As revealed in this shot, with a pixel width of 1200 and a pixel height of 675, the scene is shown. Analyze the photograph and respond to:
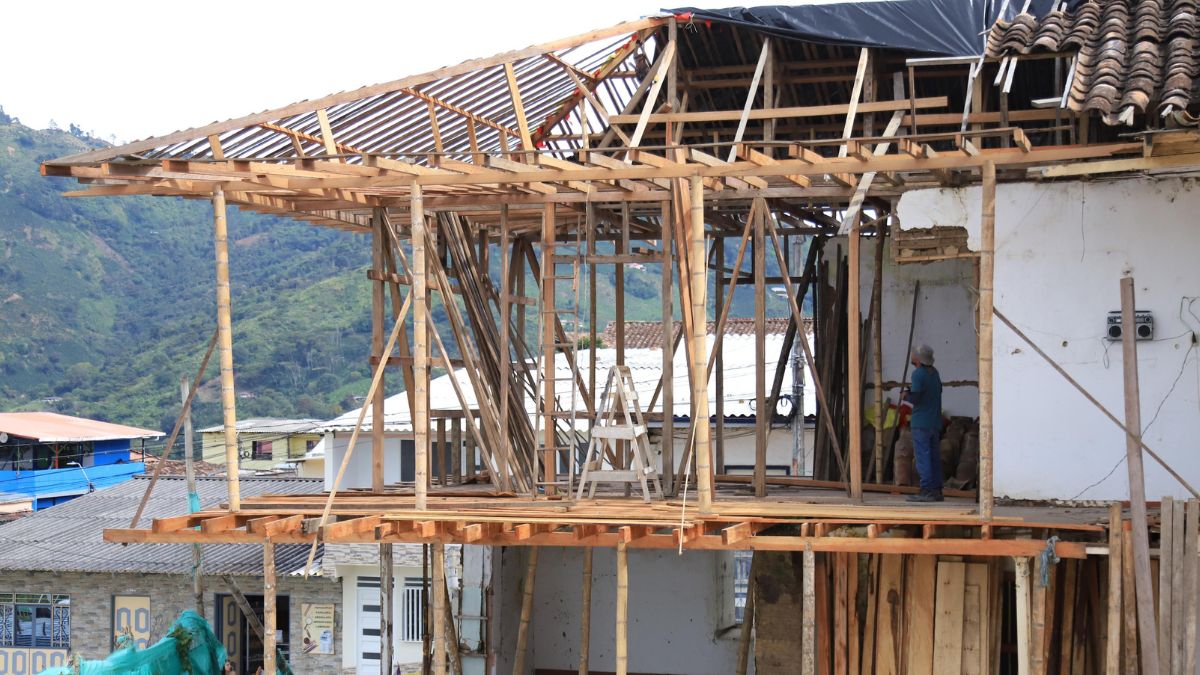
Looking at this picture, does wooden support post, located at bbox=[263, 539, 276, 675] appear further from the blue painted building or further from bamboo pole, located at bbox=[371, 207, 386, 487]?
the blue painted building

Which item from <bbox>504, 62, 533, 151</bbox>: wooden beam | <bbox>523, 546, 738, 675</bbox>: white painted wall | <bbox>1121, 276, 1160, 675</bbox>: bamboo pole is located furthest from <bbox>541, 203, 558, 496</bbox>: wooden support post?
<bbox>1121, 276, 1160, 675</bbox>: bamboo pole

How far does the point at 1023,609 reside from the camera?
36.3 feet

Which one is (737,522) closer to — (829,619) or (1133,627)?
(829,619)

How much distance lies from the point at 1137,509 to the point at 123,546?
896 inches

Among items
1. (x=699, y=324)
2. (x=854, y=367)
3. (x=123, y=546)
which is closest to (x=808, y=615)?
(x=699, y=324)

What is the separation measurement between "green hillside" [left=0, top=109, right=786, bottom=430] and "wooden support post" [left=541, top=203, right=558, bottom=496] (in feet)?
124

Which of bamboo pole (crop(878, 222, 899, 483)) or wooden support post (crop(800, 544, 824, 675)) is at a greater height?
bamboo pole (crop(878, 222, 899, 483))

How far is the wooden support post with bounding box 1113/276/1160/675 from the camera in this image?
1037 centimetres

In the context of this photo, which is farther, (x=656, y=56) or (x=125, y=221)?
(x=125, y=221)

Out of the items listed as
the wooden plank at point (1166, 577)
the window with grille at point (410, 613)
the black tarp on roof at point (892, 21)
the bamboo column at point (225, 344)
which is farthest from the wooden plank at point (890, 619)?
the window with grille at point (410, 613)

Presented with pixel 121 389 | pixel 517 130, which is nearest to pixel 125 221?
pixel 121 389

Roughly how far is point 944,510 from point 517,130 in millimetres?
7673

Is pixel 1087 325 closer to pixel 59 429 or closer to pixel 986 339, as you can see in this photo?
pixel 986 339

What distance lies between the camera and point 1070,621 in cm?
1182
